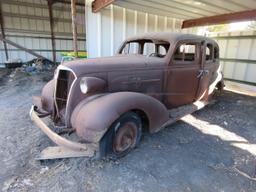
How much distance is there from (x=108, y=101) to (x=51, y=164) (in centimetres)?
115

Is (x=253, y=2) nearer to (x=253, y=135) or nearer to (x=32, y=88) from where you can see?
(x=253, y=135)

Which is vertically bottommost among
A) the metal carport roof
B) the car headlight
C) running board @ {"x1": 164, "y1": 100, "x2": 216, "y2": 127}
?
running board @ {"x1": 164, "y1": 100, "x2": 216, "y2": 127}

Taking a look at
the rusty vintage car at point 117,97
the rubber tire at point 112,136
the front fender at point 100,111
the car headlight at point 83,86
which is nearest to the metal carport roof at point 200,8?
the rusty vintage car at point 117,97

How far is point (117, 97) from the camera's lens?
85.1 inches

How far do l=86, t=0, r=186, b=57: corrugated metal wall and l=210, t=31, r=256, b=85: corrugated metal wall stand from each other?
3248mm

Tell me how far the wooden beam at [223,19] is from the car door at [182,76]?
316cm

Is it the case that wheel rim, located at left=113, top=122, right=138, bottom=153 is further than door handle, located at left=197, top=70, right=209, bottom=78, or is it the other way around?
door handle, located at left=197, top=70, right=209, bottom=78

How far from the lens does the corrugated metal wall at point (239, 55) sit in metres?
6.69

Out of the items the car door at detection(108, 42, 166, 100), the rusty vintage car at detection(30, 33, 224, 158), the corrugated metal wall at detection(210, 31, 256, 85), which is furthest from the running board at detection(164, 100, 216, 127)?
the corrugated metal wall at detection(210, 31, 256, 85)

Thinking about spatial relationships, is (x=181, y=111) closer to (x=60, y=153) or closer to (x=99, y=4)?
(x=60, y=153)

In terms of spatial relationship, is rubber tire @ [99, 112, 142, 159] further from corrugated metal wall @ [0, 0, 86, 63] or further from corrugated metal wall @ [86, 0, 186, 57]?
corrugated metal wall @ [0, 0, 86, 63]

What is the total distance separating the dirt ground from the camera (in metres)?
2.01

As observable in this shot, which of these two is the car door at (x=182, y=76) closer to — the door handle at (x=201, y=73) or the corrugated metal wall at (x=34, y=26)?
the door handle at (x=201, y=73)

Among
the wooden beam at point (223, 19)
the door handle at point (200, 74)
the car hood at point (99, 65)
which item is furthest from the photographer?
the wooden beam at point (223, 19)
